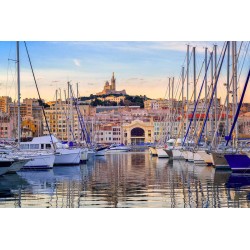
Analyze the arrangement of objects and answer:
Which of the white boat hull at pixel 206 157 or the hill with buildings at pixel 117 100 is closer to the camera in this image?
the white boat hull at pixel 206 157

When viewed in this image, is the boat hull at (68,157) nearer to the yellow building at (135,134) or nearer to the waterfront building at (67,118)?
the waterfront building at (67,118)

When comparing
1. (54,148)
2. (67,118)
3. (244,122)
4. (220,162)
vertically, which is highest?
(67,118)

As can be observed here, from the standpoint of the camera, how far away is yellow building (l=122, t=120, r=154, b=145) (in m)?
74.2

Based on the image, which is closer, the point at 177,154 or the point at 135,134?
the point at 177,154

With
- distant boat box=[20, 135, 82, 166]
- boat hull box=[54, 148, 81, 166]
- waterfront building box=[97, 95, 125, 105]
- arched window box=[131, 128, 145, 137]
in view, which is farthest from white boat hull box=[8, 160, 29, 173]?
arched window box=[131, 128, 145, 137]

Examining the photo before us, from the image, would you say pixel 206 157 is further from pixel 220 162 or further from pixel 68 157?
pixel 68 157

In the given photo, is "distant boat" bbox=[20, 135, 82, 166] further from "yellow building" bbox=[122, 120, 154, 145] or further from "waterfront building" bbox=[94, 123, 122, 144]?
"yellow building" bbox=[122, 120, 154, 145]

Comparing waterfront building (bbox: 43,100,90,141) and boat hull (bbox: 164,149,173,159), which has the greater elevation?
waterfront building (bbox: 43,100,90,141)

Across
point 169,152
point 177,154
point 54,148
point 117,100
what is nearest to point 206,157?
point 54,148

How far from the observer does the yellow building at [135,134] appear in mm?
74250

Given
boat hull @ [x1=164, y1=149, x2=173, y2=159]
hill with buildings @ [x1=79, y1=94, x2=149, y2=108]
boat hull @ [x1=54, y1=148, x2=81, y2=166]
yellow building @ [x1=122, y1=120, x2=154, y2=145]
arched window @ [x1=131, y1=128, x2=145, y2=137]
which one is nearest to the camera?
boat hull @ [x1=54, y1=148, x2=81, y2=166]

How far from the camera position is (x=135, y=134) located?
7650 centimetres

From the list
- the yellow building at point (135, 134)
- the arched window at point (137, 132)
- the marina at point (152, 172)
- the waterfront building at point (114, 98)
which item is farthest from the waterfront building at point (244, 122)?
the arched window at point (137, 132)
